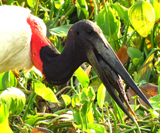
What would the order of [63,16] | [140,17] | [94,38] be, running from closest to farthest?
[94,38] < [140,17] < [63,16]

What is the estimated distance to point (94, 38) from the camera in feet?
5.81

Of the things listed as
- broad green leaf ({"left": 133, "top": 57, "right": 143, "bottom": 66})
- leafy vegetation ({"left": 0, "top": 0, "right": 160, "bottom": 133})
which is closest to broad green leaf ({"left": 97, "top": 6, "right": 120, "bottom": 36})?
leafy vegetation ({"left": 0, "top": 0, "right": 160, "bottom": 133})

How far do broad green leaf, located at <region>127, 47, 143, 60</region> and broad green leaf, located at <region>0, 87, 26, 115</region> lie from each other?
3.42 ft

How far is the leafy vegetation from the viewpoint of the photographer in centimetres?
188

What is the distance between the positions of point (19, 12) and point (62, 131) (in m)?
0.84

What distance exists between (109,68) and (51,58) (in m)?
0.39

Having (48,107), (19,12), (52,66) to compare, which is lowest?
(48,107)

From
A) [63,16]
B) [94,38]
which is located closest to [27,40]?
[94,38]

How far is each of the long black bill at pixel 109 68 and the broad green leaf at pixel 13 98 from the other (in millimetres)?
513

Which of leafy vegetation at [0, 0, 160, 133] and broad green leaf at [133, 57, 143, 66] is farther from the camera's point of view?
broad green leaf at [133, 57, 143, 66]

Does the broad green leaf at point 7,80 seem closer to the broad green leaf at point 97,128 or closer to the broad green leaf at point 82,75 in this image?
the broad green leaf at point 82,75

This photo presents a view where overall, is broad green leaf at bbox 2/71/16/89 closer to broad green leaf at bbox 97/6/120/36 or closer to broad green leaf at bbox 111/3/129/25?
broad green leaf at bbox 97/6/120/36

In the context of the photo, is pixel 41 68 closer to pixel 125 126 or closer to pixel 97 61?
pixel 97 61

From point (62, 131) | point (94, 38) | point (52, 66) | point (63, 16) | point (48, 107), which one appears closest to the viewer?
point (94, 38)
